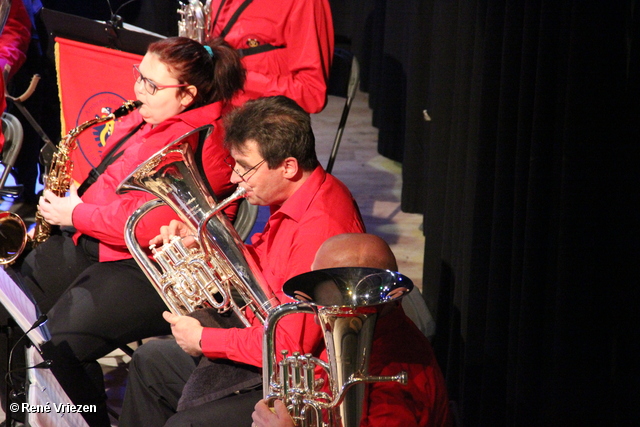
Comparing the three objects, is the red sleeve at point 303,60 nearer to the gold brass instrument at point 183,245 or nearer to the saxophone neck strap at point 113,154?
the saxophone neck strap at point 113,154

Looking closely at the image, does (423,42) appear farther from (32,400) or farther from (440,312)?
(32,400)

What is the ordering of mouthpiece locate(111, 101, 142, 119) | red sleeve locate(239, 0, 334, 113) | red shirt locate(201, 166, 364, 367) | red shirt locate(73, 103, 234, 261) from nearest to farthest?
red shirt locate(201, 166, 364, 367), red shirt locate(73, 103, 234, 261), mouthpiece locate(111, 101, 142, 119), red sleeve locate(239, 0, 334, 113)

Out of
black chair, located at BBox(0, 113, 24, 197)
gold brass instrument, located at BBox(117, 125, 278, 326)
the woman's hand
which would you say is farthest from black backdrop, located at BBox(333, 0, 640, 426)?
black chair, located at BBox(0, 113, 24, 197)

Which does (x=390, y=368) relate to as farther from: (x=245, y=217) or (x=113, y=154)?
(x=113, y=154)

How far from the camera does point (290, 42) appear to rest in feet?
10.8

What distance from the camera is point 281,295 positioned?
199cm

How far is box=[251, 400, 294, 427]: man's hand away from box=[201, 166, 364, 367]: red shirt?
0.28 m

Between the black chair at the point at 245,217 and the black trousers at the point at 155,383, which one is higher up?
the black chair at the point at 245,217

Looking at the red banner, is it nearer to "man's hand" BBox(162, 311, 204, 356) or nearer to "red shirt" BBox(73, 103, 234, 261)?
"red shirt" BBox(73, 103, 234, 261)

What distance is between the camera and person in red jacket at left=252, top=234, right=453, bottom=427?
1577 mm

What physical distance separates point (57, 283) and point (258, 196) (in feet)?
3.80

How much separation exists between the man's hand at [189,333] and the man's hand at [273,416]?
0.48 meters

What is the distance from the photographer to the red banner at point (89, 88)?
3423 mm

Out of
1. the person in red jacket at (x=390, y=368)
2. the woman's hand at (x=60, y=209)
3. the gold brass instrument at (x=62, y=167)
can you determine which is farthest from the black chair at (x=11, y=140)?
the person in red jacket at (x=390, y=368)
